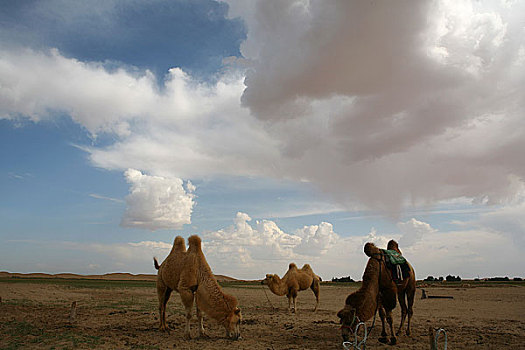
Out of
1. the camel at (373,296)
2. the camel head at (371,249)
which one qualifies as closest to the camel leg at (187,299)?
the camel at (373,296)

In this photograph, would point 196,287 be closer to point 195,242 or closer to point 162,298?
point 195,242

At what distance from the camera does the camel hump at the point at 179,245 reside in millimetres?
15545

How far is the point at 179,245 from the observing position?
15.7 m

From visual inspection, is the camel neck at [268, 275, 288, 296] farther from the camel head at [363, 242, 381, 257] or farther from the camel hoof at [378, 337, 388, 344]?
the camel head at [363, 242, 381, 257]

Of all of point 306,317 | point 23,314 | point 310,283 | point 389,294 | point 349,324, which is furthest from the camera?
point 310,283

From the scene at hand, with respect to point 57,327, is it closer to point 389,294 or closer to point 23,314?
point 23,314

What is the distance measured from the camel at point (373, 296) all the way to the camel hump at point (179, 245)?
700 centimetres

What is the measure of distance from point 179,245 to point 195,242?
1340 mm

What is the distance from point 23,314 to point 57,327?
16.7 ft

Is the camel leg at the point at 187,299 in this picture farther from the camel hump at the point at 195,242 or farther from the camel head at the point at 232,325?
the camel hump at the point at 195,242

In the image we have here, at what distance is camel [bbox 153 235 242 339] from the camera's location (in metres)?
12.9

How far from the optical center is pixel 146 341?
1294cm

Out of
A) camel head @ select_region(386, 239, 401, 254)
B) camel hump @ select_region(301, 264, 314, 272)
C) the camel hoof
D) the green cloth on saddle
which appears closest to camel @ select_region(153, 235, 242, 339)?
the camel hoof

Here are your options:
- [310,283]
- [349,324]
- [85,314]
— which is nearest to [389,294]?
[349,324]
